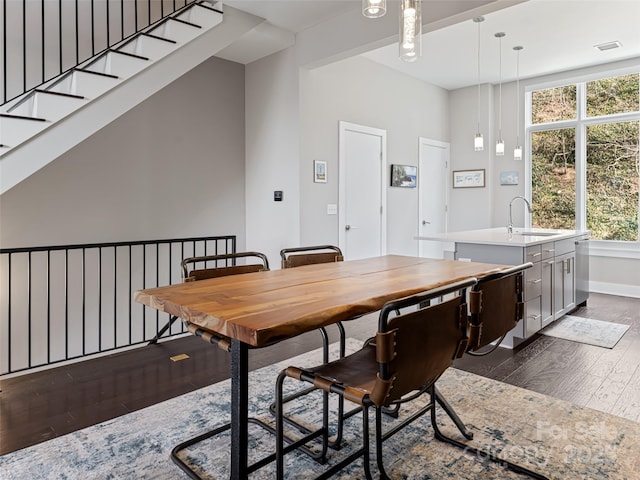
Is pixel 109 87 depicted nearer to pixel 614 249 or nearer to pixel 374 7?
pixel 374 7

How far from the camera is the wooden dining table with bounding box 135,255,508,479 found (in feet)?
4.29

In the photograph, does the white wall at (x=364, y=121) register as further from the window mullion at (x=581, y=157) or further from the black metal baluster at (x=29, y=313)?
the black metal baluster at (x=29, y=313)

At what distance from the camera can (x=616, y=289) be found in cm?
577

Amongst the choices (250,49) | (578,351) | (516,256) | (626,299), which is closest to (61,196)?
(250,49)

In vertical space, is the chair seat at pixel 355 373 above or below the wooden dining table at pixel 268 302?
below

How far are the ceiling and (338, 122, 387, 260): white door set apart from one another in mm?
1034

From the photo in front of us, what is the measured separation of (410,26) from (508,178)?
16.9ft

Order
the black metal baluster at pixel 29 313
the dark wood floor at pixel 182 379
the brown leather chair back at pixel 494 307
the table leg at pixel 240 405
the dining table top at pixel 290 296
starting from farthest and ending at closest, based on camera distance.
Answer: the black metal baluster at pixel 29 313, the dark wood floor at pixel 182 379, the brown leather chair back at pixel 494 307, the table leg at pixel 240 405, the dining table top at pixel 290 296

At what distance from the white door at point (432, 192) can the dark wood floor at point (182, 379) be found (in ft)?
9.06

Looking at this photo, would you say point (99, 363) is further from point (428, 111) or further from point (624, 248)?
point (624, 248)

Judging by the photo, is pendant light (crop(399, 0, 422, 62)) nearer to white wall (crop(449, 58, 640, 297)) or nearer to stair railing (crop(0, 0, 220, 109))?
stair railing (crop(0, 0, 220, 109))

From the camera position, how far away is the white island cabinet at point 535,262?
3576 mm

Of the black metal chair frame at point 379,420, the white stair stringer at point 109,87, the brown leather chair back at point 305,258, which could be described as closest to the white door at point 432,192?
the white stair stringer at point 109,87

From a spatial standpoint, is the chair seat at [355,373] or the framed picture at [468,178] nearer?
the chair seat at [355,373]
